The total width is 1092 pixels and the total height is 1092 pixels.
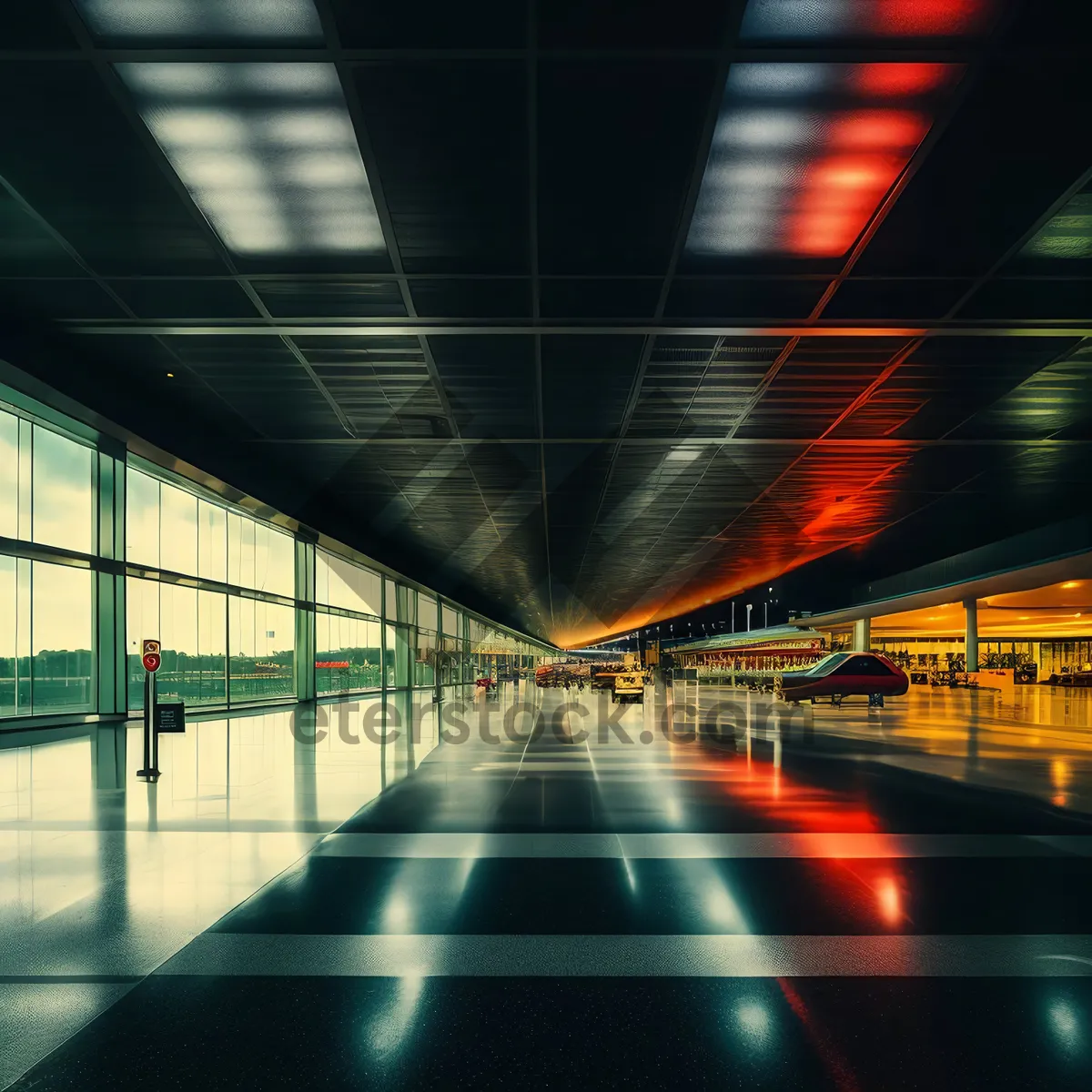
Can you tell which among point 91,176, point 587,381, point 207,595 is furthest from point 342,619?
point 91,176

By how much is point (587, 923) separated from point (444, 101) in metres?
7.30

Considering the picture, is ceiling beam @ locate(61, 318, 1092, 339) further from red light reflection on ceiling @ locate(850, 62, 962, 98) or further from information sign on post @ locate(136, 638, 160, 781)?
red light reflection on ceiling @ locate(850, 62, 962, 98)

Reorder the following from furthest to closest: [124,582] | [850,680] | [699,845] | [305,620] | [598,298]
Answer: [850,680], [305,620], [124,582], [598,298], [699,845]

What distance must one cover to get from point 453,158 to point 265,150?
2.00m

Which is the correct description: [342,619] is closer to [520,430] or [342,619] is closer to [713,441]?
[520,430]

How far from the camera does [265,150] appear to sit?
32.8 feet

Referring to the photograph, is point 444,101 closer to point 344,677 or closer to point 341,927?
point 341,927

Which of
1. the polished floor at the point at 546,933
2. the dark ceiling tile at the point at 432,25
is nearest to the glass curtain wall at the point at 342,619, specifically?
the polished floor at the point at 546,933

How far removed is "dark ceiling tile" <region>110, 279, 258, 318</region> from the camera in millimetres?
13430

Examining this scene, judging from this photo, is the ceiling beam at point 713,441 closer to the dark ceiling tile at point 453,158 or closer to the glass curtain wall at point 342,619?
the dark ceiling tile at point 453,158

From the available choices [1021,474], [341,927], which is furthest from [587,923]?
[1021,474]

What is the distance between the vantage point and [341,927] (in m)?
6.26

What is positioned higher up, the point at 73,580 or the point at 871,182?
the point at 871,182

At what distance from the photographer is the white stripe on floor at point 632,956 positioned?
5.35 meters
